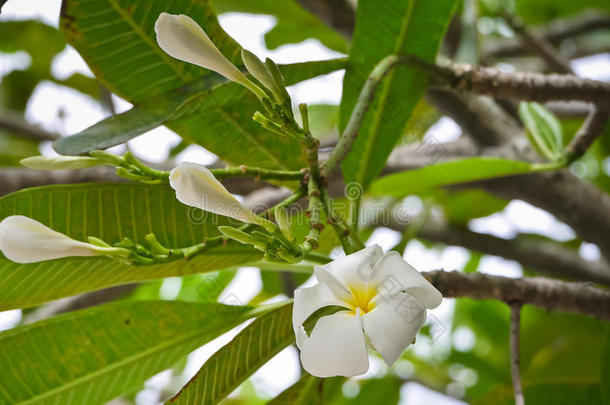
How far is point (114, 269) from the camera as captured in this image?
0.67 metres

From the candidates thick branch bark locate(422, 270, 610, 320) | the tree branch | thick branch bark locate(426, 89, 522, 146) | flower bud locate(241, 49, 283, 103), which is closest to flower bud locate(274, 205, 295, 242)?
flower bud locate(241, 49, 283, 103)

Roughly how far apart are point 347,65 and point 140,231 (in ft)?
1.08

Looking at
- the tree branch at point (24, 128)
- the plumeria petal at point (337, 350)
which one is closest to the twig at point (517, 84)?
the plumeria petal at point (337, 350)

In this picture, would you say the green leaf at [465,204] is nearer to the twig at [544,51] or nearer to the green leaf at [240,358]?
the twig at [544,51]

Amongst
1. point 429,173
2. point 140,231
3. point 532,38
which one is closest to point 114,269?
point 140,231

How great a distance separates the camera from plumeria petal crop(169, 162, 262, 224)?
462mm

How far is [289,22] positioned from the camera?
57.4 inches

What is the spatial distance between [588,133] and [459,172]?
21cm

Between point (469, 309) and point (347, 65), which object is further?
point (469, 309)

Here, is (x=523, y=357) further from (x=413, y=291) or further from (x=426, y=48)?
(x=413, y=291)

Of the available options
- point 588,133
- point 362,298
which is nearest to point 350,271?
point 362,298

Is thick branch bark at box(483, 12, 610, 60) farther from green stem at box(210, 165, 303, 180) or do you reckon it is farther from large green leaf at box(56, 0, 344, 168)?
green stem at box(210, 165, 303, 180)

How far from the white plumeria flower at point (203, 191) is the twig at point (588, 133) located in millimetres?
612

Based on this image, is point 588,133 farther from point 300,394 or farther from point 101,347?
point 101,347
